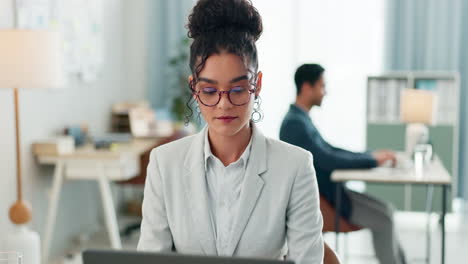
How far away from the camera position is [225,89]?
1480 millimetres

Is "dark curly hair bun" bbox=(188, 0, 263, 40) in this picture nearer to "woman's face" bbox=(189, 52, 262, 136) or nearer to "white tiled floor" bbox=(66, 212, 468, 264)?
"woman's face" bbox=(189, 52, 262, 136)

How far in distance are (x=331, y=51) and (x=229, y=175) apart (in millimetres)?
4776

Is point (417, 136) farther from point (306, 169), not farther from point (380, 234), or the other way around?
point (306, 169)

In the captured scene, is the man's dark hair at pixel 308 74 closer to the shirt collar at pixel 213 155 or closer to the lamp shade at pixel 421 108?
the lamp shade at pixel 421 108

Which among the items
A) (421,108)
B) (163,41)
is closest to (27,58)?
(421,108)

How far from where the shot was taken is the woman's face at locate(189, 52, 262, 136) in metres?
1.48

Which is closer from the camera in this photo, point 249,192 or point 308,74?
point 249,192

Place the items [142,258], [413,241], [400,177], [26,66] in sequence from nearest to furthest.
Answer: [142,258] < [26,66] < [400,177] < [413,241]

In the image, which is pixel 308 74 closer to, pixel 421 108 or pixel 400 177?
pixel 400 177

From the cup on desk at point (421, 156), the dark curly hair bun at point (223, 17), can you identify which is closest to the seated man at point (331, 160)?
the cup on desk at point (421, 156)

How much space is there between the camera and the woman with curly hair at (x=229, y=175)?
150cm

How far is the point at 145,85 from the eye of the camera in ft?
21.0

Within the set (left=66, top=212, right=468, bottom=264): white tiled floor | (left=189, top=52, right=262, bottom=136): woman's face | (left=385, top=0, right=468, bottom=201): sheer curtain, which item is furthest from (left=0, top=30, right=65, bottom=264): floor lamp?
(left=385, top=0, right=468, bottom=201): sheer curtain

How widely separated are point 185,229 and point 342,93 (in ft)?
15.9
